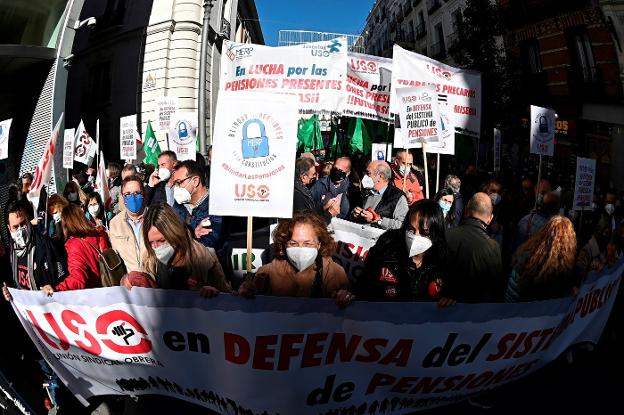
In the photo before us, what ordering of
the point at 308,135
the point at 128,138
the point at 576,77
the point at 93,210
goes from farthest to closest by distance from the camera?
1. the point at 576,77
2. the point at 308,135
3. the point at 128,138
4. the point at 93,210

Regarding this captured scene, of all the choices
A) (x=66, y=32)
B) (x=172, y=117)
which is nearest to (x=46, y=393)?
(x=172, y=117)

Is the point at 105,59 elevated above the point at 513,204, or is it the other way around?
the point at 105,59

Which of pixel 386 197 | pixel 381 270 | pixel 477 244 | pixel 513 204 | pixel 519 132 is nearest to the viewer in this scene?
pixel 381 270

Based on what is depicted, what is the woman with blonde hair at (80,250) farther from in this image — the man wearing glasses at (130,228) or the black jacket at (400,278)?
the black jacket at (400,278)

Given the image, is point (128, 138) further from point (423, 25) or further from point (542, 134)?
point (423, 25)

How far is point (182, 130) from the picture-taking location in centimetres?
862

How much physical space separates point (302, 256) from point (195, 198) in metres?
1.61

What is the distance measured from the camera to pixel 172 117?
890cm

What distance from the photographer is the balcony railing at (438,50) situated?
31859mm

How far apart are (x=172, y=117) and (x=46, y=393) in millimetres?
5883

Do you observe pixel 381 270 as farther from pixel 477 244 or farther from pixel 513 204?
pixel 513 204

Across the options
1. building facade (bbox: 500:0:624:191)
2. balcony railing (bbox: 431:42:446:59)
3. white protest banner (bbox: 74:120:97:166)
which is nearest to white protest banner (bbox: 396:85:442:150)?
white protest banner (bbox: 74:120:97:166)

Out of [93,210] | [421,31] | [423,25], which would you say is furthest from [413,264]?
[423,25]

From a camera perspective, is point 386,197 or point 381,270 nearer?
point 381,270
